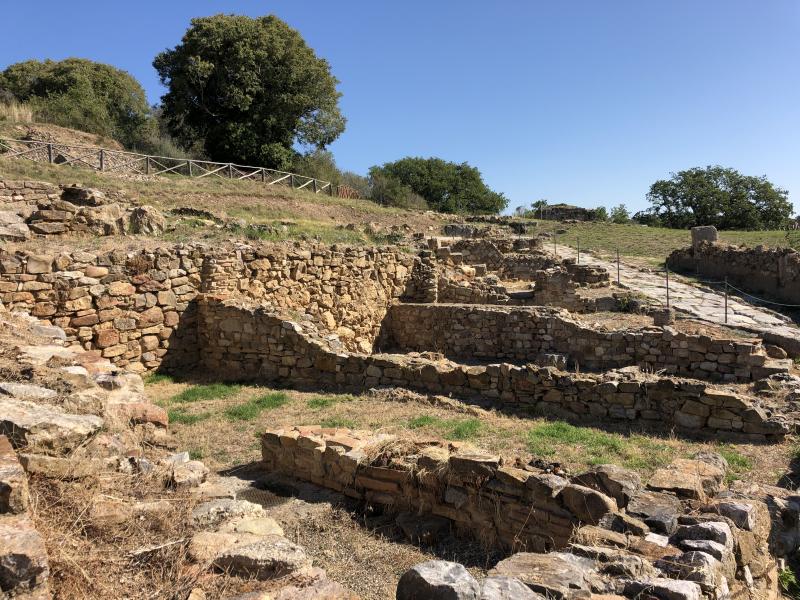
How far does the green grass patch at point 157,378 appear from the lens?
1095 cm

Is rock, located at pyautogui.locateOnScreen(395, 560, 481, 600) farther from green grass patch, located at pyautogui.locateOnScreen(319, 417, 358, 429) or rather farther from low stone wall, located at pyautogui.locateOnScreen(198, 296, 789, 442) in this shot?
low stone wall, located at pyautogui.locateOnScreen(198, 296, 789, 442)

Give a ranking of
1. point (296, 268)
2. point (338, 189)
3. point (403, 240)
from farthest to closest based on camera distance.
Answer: point (338, 189)
point (403, 240)
point (296, 268)

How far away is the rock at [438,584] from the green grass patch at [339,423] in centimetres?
518

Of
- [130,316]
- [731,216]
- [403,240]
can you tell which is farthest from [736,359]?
[731,216]

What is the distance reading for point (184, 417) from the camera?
898 centimetres

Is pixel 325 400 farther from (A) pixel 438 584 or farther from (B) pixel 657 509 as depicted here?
(A) pixel 438 584

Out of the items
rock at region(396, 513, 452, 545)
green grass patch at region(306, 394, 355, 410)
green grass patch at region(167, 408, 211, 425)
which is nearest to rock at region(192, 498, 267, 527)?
rock at region(396, 513, 452, 545)

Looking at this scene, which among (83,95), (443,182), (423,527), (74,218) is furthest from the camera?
(443,182)

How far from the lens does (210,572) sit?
314 cm

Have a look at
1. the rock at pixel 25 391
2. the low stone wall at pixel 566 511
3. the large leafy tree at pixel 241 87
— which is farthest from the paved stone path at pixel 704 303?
the large leafy tree at pixel 241 87

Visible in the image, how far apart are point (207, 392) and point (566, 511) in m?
7.51

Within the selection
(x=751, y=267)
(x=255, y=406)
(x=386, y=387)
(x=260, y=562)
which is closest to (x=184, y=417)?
(x=255, y=406)

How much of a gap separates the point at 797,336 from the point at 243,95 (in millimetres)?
32249

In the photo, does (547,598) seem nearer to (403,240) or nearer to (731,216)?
(403,240)
